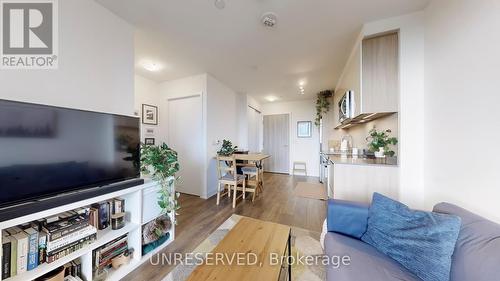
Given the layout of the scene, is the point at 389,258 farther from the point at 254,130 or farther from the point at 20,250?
the point at 254,130

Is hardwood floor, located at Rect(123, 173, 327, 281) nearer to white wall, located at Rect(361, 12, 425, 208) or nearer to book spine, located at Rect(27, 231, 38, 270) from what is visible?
book spine, located at Rect(27, 231, 38, 270)

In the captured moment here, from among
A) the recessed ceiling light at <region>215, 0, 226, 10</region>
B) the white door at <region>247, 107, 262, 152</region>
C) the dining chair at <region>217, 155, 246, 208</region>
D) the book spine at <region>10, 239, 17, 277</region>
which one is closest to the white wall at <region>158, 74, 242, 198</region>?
the dining chair at <region>217, 155, 246, 208</region>

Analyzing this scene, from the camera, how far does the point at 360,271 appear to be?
954 mm

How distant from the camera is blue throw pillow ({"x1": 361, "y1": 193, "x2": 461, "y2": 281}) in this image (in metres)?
0.87

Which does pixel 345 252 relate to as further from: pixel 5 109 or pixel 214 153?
pixel 214 153

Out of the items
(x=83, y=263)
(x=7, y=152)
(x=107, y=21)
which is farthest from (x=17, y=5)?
(x=83, y=263)

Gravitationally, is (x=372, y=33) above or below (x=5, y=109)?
above

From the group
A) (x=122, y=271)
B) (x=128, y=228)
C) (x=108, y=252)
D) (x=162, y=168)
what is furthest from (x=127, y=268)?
(x=162, y=168)

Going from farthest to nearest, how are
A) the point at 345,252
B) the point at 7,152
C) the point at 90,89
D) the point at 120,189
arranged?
the point at 90,89 < the point at 120,189 < the point at 345,252 < the point at 7,152

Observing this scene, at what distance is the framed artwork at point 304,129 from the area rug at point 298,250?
382 centimetres

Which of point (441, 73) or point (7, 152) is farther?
point (441, 73)

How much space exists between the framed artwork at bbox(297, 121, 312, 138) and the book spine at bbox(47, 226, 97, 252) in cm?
528

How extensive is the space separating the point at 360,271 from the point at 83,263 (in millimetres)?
1938

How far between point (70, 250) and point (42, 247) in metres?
0.15
